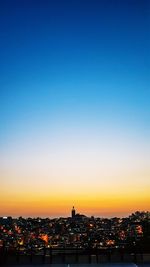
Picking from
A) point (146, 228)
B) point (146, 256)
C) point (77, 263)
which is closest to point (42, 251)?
point (77, 263)

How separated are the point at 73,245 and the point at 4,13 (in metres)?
5.98

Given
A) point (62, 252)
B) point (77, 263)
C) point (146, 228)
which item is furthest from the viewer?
point (146, 228)

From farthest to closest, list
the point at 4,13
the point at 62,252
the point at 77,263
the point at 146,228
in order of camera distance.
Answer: the point at 146,228, the point at 62,252, the point at 77,263, the point at 4,13

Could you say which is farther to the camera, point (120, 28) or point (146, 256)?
point (146, 256)

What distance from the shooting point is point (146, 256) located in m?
9.02

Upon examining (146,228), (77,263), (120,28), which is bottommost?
(77,263)

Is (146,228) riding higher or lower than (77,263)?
higher

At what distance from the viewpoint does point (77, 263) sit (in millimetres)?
8656

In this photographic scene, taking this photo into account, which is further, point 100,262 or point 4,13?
point 100,262

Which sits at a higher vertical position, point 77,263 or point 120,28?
point 120,28

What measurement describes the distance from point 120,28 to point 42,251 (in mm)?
5778

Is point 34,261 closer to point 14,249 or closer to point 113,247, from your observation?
point 14,249

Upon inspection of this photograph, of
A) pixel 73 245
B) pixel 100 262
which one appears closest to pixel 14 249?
pixel 73 245

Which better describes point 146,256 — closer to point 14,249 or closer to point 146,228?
point 14,249
